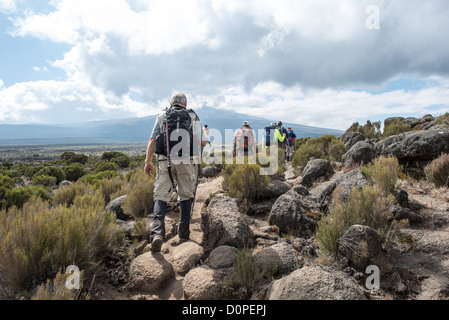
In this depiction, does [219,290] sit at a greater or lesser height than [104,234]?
lesser

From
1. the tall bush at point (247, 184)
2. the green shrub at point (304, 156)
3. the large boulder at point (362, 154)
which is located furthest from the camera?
the green shrub at point (304, 156)

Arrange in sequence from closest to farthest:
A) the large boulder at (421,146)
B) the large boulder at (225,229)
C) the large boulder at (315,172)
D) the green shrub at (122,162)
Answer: the large boulder at (225,229) → the large boulder at (421,146) → the large boulder at (315,172) → the green shrub at (122,162)

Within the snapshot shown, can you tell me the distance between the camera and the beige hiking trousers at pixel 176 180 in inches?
150

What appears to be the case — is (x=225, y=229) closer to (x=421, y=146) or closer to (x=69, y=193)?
(x=421, y=146)

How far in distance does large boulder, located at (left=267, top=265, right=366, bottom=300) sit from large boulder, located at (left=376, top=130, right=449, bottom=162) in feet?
18.2

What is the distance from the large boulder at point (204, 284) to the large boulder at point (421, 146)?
6.20 metres

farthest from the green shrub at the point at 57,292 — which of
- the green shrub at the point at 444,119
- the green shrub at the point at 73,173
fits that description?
the green shrub at the point at 73,173

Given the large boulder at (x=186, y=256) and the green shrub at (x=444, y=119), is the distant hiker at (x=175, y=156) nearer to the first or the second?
the large boulder at (x=186, y=256)

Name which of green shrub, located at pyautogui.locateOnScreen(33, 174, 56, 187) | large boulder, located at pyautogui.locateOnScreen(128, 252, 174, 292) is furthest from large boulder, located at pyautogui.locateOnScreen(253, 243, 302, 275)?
green shrub, located at pyautogui.locateOnScreen(33, 174, 56, 187)

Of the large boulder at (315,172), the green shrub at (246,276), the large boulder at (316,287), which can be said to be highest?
the large boulder at (315,172)

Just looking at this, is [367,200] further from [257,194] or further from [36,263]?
[36,263]
